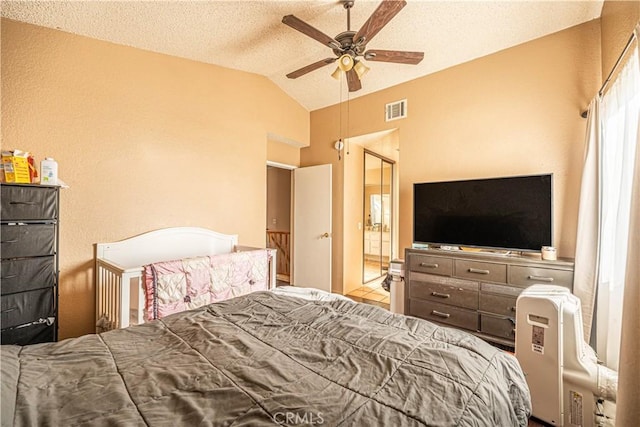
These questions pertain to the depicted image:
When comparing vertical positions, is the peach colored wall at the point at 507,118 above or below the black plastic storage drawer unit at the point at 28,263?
above

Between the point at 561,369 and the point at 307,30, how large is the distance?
2.68 metres

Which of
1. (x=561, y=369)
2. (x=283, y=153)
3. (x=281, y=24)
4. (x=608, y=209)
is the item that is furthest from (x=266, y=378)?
(x=283, y=153)

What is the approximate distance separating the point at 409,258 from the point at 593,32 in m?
2.56

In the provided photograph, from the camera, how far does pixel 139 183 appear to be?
2.64 metres

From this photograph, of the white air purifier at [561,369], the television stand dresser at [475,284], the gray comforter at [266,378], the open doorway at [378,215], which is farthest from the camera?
the open doorway at [378,215]

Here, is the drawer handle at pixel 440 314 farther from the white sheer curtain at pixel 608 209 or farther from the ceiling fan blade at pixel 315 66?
the ceiling fan blade at pixel 315 66

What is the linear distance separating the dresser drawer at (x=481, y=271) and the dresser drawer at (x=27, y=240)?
3342 mm

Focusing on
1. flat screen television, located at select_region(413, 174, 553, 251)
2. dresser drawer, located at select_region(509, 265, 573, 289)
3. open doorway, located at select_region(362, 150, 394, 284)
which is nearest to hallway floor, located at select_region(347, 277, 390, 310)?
open doorway, located at select_region(362, 150, 394, 284)

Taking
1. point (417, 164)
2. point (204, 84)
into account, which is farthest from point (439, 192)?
point (204, 84)

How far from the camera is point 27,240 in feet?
6.01

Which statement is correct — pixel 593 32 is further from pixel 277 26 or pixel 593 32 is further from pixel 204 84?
pixel 204 84

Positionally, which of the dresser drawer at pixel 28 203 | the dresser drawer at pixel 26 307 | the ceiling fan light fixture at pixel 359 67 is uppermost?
the ceiling fan light fixture at pixel 359 67

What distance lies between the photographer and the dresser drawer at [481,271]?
2.44 metres

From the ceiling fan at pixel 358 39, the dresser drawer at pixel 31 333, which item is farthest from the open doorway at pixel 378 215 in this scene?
the dresser drawer at pixel 31 333
